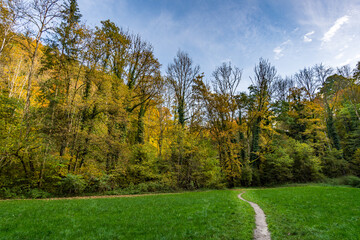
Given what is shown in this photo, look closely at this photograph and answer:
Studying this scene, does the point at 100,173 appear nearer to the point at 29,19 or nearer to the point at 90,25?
the point at 29,19

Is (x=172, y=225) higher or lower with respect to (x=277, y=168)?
lower

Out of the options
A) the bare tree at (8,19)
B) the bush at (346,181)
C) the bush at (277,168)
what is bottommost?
the bush at (346,181)

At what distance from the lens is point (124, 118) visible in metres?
17.0

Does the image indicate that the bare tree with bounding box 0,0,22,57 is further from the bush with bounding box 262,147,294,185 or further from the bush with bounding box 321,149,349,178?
the bush with bounding box 321,149,349,178

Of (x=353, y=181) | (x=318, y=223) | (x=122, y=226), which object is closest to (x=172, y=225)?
(x=122, y=226)

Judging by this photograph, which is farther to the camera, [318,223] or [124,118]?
[124,118]

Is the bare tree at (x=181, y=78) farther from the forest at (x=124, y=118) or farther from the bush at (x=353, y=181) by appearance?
the bush at (x=353, y=181)

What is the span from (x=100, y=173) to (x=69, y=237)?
1197cm

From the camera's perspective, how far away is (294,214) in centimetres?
702

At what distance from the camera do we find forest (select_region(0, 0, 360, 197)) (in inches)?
480

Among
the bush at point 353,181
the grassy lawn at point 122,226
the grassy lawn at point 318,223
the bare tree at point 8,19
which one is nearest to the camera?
the grassy lawn at point 122,226

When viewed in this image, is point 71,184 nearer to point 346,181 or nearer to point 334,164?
point 346,181

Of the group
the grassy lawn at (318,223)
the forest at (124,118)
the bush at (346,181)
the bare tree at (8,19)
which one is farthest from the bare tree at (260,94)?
the bare tree at (8,19)

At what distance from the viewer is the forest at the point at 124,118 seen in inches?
480
